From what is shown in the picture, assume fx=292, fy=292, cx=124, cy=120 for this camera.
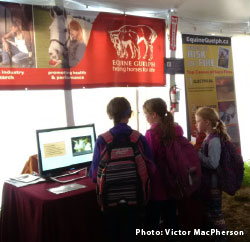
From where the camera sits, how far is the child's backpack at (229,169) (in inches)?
92.9

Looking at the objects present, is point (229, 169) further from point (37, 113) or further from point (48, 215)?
point (37, 113)

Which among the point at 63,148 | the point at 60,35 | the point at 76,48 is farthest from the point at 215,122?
the point at 60,35

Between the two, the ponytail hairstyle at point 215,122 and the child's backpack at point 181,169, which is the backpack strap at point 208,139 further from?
the child's backpack at point 181,169

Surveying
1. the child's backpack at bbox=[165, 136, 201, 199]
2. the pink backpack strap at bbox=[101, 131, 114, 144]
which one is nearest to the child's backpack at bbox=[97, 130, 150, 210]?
the pink backpack strap at bbox=[101, 131, 114, 144]

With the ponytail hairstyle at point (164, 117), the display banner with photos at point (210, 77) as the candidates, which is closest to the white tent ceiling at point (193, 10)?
the display banner with photos at point (210, 77)

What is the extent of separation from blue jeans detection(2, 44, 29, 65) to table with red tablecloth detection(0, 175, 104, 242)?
1.24 metres

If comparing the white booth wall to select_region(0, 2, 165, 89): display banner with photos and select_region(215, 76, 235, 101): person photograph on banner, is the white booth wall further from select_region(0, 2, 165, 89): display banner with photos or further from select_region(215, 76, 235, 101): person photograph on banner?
select_region(215, 76, 235, 101): person photograph on banner

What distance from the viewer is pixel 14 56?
9.43 ft

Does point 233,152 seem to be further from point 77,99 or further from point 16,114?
point 16,114

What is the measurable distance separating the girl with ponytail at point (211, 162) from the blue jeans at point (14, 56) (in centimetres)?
180

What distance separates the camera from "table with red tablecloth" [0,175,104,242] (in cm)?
185

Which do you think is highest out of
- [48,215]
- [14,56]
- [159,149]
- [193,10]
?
[193,10]

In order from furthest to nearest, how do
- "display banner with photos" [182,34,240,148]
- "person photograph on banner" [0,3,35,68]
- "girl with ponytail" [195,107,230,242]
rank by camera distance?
"display banner with photos" [182,34,240,148] < "person photograph on banner" [0,3,35,68] < "girl with ponytail" [195,107,230,242]

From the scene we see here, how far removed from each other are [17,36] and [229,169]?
2.33 metres
